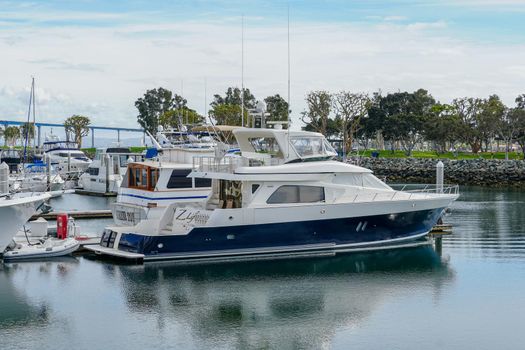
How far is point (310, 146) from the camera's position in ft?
89.3

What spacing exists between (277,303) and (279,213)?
516cm

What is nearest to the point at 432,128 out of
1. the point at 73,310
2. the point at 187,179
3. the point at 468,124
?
the point at 468,124

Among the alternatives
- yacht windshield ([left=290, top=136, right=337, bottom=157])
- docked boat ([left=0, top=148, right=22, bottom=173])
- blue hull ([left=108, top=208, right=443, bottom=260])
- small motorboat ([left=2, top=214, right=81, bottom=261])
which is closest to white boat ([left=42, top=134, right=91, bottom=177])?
docked boat ([left=0, top=148, right=22, bottom=173])

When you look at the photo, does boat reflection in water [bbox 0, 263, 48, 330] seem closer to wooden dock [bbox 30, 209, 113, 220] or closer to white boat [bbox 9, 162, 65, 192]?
wooden dock [bbox 30, 209, 113, 220]

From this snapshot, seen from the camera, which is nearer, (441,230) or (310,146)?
(310,146)

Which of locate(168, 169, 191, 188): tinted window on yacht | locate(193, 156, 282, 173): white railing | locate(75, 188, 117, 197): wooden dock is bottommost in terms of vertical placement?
locate(75, 188, 117, 197): wooden dock

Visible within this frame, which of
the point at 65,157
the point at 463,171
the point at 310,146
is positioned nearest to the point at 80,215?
the point at 310,146

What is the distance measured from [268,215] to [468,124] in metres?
62.3

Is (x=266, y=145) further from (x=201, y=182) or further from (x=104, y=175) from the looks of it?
(x=104, y=175)

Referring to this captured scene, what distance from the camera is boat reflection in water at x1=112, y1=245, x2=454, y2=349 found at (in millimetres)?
17719

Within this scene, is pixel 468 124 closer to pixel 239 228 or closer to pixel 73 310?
pixel 239 228

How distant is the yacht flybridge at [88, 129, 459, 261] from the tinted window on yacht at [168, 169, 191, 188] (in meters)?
1.57

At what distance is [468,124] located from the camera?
82875 mm

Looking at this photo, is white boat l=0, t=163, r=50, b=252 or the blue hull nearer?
white boat l=0, t=163, r=50, b=252
